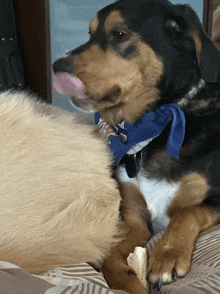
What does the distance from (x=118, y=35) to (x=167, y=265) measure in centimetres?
78

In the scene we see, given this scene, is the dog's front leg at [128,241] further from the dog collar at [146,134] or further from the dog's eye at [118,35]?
the dog's eye at [118,35]

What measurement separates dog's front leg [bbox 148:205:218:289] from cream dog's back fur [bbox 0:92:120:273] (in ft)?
0.42

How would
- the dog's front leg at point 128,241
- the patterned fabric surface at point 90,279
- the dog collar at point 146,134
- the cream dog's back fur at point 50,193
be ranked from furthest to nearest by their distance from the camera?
the dog collar at point 146,134 < the dog's front leg at point 128,241 < the cream dog's back fur at point 50,193 < the patterned fabric surface at point 90,279

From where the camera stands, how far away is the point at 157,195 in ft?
3.40

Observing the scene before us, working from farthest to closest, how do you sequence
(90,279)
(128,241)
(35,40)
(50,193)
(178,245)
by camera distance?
1. (35,40)
2. (128,241)
3. (178,245)
4. (50,193)
5. (90,279)

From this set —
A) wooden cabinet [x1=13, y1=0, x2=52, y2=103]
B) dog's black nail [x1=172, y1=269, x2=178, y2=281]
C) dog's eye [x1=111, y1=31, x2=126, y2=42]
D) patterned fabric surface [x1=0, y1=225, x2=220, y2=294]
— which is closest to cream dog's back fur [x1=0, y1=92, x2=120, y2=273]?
patterned fabric surface [x1=0, y1=225, x2=220, y2=294]

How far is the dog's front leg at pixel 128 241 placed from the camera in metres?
0.72

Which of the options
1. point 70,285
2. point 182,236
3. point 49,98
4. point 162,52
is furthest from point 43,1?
point 70,285

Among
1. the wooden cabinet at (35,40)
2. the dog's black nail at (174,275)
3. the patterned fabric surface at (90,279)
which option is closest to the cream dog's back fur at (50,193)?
the patterned fabric surface at (90,279)

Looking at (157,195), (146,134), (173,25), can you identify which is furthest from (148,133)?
(173,25)

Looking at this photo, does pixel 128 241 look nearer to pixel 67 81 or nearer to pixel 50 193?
pixel 50 193

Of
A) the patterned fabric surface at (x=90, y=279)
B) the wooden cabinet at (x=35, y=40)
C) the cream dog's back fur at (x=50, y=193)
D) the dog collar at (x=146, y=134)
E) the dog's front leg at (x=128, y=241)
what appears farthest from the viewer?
the wooden cabinet at (x=35, y=40)

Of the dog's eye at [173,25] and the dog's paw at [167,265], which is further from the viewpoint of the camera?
the dog's eye at [173,25]

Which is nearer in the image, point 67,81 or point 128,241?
point 128,241
